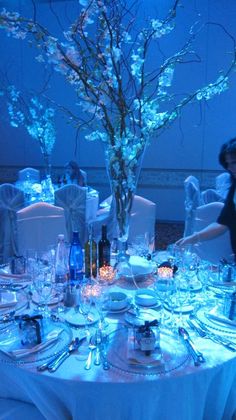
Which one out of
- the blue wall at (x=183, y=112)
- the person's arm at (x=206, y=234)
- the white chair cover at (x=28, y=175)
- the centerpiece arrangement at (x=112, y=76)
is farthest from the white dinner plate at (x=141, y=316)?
the white chair cover at (x=28, y=175)

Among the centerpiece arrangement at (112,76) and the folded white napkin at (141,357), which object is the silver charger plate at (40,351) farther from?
the centerpiece arrangement at (112,76)

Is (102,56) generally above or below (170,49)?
below

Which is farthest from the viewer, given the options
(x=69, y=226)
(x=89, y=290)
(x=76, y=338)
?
(x=69, y=226)

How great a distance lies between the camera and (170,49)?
5383 millimetres

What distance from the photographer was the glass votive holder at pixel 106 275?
161 centimetres

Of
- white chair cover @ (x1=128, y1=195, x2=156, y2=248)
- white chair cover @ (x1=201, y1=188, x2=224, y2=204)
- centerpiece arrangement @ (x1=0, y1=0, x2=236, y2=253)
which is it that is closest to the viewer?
centerpiece arrangement @ (x1=0, y1=0, x2=236, y2=253)

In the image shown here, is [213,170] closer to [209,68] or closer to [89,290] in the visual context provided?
[209,68]

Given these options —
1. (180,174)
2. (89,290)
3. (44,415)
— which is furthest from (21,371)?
(180,174)

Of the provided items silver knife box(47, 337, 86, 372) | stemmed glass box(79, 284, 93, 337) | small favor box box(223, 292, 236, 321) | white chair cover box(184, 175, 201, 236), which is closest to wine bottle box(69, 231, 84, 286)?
stemmed glass box(79, 284, 93, 337)

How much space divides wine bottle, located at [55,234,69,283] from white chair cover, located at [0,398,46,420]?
0.53 metres

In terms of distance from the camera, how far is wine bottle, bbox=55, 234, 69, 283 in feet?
5.26

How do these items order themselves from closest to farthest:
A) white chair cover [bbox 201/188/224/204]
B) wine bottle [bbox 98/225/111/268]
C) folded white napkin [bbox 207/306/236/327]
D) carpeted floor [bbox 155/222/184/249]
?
folded white napkin [bbox 207/306/236/327] < wine bottle [bbox 98/225/111/268] < white chair cover [bbox 201/188/224/204] < carpeted floor [bbox 155/222/184/249]

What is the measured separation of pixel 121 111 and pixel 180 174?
439 cm

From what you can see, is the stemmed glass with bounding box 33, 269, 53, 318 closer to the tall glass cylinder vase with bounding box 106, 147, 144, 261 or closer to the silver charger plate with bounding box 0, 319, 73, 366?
the silver charger plate with bounding box 0, 319, 73, 366
